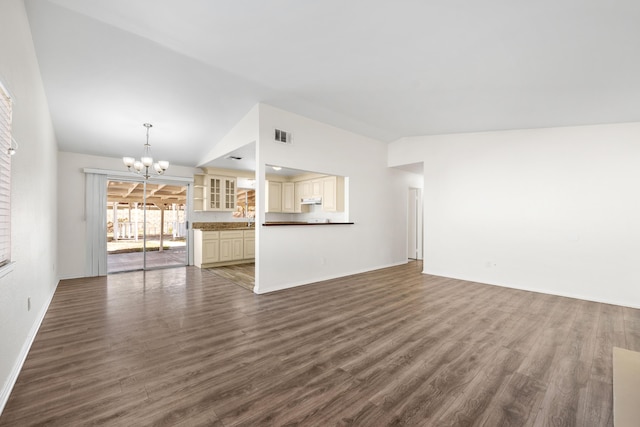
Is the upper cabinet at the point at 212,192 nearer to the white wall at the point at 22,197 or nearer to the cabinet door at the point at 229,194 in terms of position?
the cabinet door at the point at 229,194

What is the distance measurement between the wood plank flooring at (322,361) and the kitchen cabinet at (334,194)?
2417 mm

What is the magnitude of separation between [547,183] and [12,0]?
6.66m

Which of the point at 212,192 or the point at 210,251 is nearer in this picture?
the point at 210,251

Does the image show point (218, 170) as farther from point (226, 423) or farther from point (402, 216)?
point (226, 423)

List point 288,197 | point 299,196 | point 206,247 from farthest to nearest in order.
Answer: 1. point 288,197
2. point 299,196
3. point 206,247

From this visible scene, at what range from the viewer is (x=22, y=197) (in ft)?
8.03

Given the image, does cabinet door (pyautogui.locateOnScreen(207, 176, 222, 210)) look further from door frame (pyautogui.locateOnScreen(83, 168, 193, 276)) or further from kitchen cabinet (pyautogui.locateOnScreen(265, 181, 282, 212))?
kitchen cabinet (pyautogui.locateOnScreen(265, 181, 282, 212))

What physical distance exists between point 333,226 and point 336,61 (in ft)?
9.85

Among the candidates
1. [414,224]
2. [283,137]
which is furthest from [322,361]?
A: [414,224]

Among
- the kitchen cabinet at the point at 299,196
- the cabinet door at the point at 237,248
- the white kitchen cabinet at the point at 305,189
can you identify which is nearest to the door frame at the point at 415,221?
the white kitchen cabinet at the point at 305,189

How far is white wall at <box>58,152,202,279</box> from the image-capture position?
18.0 feet

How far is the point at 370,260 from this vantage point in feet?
20.5

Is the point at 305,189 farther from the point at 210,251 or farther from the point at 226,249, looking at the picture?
the point at 210,251

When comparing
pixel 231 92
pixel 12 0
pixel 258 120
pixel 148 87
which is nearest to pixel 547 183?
pixel 258 120
